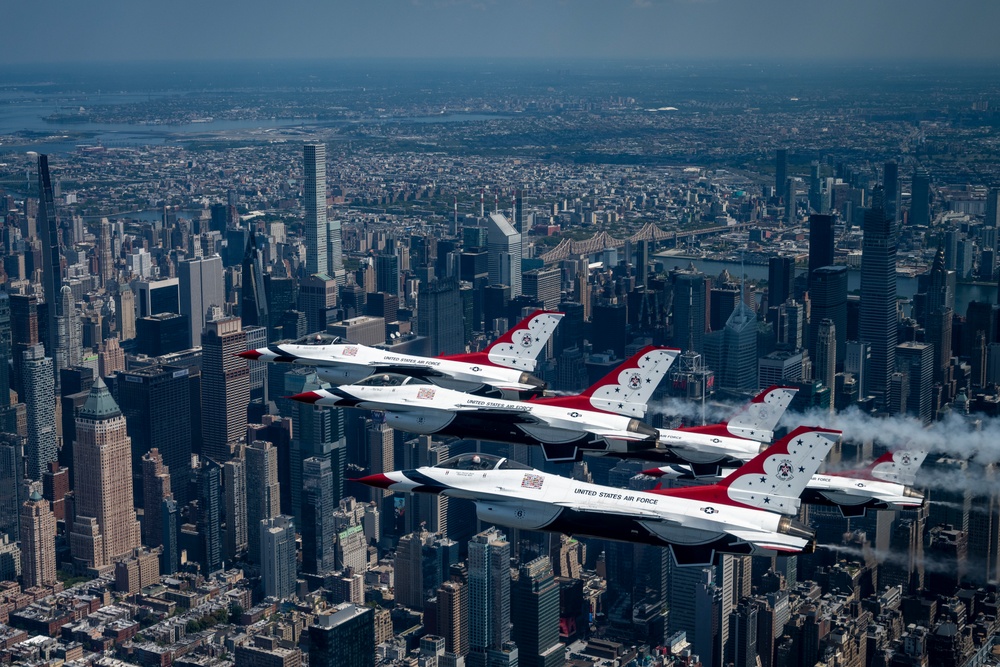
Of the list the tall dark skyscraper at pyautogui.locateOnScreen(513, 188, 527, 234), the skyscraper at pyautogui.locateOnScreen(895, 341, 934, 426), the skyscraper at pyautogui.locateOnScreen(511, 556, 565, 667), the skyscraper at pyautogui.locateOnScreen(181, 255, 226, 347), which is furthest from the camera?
the tall dark skyscraper at pyautogui.locateOnScreen(513, 188, 527, 234)

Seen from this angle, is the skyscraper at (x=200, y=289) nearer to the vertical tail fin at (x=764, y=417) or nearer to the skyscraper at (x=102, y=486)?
the skyscraper at (x=102, y=486)

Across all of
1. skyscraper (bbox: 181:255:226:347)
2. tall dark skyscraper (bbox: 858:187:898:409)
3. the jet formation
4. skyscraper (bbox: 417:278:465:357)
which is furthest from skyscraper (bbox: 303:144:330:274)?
the jet formation

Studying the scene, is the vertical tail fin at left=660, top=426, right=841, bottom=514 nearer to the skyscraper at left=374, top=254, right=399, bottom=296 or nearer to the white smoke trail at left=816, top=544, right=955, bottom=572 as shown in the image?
the white smoke trail at left=816, top=544, right=955, bottom=572

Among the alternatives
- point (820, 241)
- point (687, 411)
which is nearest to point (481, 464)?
point (687, 411)

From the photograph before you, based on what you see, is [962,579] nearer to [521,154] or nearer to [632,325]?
[632,325]

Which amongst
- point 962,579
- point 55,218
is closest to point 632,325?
point 962,579
